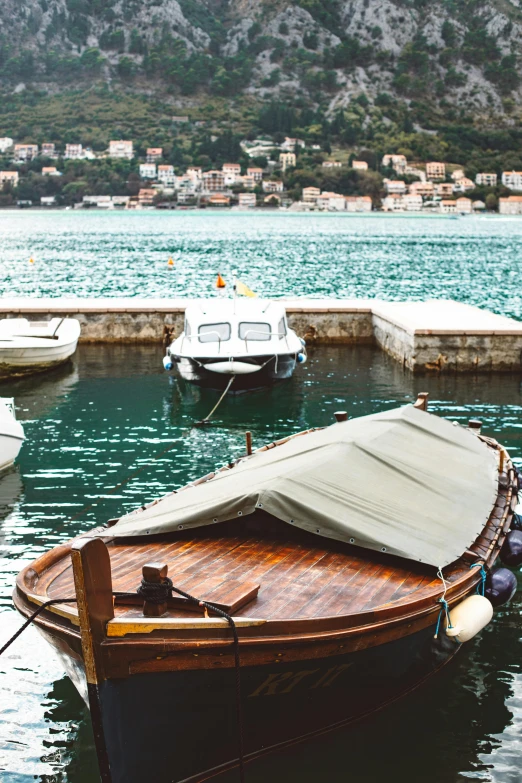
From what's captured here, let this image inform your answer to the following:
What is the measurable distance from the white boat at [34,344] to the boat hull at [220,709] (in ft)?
55.2

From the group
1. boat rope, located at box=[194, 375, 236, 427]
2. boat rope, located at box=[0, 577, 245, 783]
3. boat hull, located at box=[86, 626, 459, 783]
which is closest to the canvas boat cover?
boat hull, located at box=[86, 626, 459, 783]

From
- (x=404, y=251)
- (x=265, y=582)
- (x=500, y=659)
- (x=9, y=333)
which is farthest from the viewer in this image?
(x=404, y=251)

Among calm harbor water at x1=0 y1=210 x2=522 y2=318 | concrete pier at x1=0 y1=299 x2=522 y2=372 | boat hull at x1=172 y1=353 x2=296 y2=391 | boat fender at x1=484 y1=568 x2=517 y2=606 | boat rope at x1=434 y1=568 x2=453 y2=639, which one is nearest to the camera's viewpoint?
boat rope at x1=434 y1=568 x2=453 y2=639

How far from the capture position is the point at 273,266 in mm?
66750

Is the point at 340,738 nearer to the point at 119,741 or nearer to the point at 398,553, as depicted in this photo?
the point at 398,553

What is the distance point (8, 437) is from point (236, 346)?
23.9 ft

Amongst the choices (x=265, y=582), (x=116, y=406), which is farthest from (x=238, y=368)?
(x=265, y=582)

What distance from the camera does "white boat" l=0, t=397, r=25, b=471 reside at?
13953mm

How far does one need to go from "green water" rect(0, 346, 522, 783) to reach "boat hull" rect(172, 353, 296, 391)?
408 mm

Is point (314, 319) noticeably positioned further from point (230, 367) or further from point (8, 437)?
point (8, 437)

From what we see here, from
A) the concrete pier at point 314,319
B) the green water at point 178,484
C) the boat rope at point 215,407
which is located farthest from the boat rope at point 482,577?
the concrete pier at point 314,319

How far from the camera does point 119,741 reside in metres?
5.71

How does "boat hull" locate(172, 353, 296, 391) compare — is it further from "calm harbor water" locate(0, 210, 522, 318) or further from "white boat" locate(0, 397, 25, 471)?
"calm harbor water" locate(0, 210, 522, 318)

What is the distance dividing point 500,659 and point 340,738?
2.35 meters
